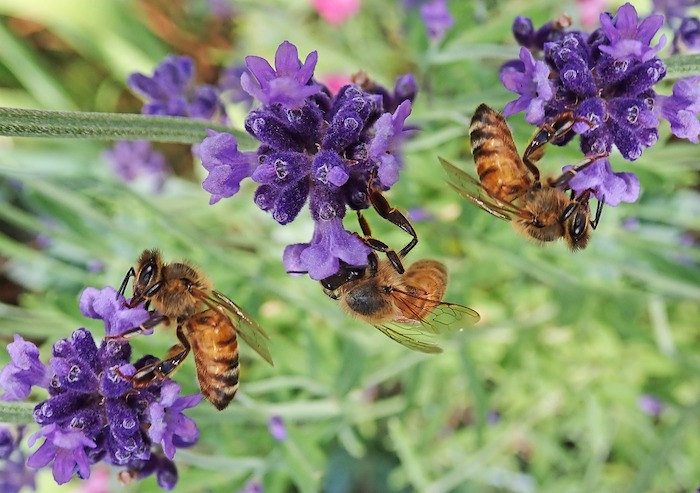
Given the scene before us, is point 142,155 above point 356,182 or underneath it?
underneath

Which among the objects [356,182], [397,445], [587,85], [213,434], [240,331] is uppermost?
[587,85]

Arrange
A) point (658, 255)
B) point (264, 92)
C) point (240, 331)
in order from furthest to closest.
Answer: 1. point (658, 255)
2. point (240, 331)
3. point (264, 92)

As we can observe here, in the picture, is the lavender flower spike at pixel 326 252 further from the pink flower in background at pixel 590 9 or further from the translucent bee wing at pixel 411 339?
the pink flower in background at pixel 590 9

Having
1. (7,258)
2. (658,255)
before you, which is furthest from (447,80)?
(7,258)

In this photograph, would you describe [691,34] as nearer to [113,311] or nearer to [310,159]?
[310,159]

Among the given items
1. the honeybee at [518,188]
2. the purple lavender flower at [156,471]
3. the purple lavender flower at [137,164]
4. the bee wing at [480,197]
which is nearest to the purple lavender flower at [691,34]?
the honeybee at [518,188]

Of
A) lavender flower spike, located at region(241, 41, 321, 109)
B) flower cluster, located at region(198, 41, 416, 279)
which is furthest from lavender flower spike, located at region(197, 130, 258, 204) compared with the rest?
lavender flower spike, located at region(241, 41, 321, 109)

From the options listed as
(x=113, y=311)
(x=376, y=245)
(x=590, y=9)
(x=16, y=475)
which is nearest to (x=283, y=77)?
(x=376, y=245)

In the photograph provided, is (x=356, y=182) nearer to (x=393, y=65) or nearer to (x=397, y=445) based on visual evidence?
(x=397, y=445)
